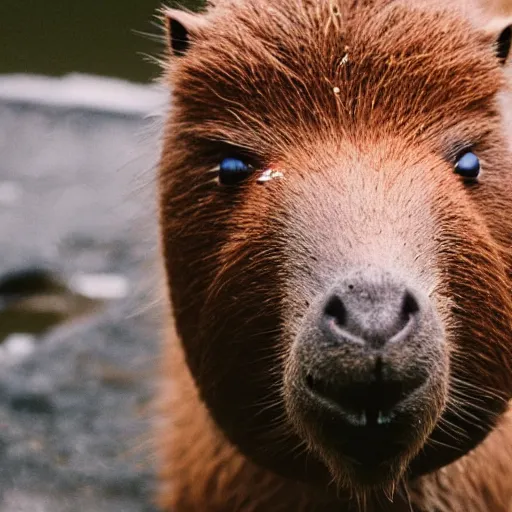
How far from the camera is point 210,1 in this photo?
1.90m

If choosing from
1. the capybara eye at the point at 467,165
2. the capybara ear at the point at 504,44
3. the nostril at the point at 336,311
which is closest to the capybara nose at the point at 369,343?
the nostril at the point at 336,311

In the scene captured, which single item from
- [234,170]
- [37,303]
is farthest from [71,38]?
[234,170]

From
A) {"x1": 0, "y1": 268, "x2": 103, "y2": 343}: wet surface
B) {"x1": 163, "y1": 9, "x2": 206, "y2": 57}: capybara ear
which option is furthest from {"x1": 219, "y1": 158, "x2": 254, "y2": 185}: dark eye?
{"x1": 0, "y1": 268, "x2": 103, "y2": 343}: wet surface

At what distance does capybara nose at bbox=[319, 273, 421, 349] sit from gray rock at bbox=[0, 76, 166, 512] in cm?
78

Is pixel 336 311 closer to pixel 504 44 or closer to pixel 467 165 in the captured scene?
pixel 467 165

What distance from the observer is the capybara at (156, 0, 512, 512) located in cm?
138

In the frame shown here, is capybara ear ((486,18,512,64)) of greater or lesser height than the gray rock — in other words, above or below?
above

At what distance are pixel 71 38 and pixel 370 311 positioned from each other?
519 centimetres

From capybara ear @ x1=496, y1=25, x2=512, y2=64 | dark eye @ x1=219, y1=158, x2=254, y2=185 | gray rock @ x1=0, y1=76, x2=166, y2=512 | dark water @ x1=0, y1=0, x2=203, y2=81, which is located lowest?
gray rock @ x1=0, y1=76, x2=166, y2=512

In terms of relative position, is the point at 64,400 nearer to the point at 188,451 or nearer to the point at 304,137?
the point at 188,451

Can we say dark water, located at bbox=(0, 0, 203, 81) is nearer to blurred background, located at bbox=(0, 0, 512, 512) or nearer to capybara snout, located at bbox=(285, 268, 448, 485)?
blurred background, located at bbox=(0, 0, 512, 512)

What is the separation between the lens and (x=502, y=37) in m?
1.68

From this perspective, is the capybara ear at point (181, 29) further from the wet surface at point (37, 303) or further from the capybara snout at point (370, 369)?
the wet surface at point (37, 303)

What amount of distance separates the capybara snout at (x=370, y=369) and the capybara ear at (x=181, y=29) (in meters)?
0.63
